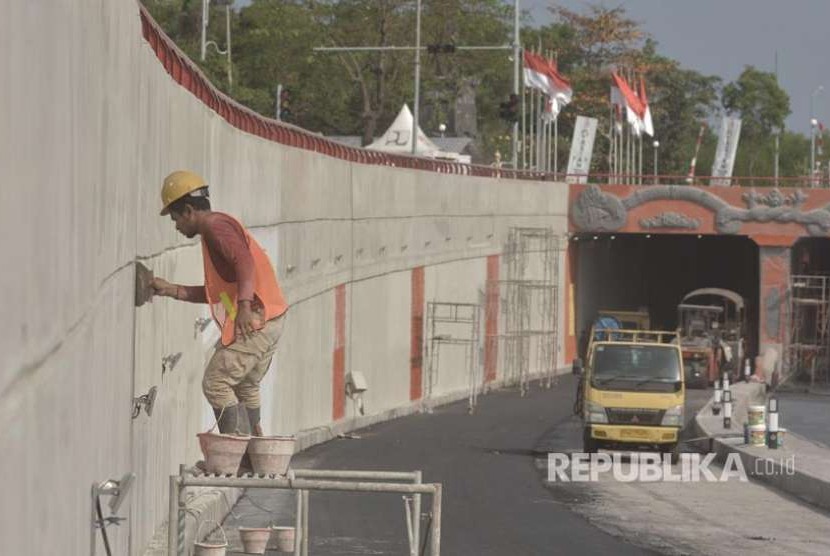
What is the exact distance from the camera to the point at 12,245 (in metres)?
5.27

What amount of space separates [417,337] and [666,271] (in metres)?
47.2

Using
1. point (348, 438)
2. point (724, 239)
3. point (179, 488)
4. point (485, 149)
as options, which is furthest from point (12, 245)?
point (485, 149)

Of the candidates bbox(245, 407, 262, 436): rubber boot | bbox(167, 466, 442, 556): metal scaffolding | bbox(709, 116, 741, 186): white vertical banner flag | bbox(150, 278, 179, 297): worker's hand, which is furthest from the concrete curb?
bbox(709, 116, 741, 186): white vertical banner flag

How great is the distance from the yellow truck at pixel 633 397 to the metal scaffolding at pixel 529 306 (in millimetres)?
22638

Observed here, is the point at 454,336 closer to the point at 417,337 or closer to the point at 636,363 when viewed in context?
the point at 417,337

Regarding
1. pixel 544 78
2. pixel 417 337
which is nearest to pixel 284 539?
pixel 417 337

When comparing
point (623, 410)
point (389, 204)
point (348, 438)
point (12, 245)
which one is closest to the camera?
point (12, 245)

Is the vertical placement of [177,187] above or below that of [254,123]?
below

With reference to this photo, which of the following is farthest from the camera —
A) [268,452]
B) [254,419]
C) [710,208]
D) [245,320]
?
[710,208]

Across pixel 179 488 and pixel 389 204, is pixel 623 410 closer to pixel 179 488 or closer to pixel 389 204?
pixel 389 204

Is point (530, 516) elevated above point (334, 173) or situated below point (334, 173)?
below

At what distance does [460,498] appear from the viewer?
25.3 m

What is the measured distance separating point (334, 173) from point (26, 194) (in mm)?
32785

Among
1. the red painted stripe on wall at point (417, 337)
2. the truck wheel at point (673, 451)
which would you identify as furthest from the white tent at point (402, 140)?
the truck wheel at point (673, 451)
